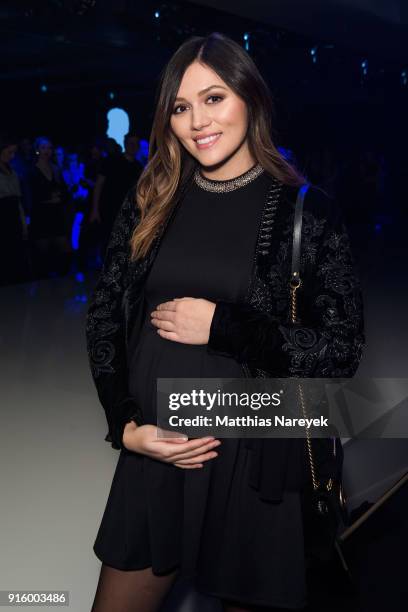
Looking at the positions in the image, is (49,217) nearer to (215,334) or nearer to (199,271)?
(199,271)

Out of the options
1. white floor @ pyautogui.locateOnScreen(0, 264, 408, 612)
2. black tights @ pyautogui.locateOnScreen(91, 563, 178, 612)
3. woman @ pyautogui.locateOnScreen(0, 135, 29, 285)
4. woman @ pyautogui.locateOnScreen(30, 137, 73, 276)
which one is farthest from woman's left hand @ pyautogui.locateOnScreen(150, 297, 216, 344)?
woman @ pyautogui.locateOnScreen(30, 137, 73, 276)

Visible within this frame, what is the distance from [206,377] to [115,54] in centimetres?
1097

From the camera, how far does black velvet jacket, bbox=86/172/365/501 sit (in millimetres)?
1354

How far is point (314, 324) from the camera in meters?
1.39

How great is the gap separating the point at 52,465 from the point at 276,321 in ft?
7.87

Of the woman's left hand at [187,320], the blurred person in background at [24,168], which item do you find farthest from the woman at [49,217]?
the woman's left hand at [187,320]

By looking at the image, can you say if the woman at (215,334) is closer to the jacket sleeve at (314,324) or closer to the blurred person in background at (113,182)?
the jacket sleeve at (314,324)

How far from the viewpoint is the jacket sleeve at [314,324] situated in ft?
4.42

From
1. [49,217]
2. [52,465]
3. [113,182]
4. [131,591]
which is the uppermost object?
[131,591]

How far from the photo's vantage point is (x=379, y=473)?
3461mm

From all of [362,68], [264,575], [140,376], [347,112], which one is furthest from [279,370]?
[347,112]

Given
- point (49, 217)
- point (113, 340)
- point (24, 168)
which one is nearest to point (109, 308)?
point (113, 340)

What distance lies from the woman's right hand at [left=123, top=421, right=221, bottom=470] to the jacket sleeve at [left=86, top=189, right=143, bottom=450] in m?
0.03

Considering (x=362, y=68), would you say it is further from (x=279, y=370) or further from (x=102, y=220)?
A: (x=279, y=370)
